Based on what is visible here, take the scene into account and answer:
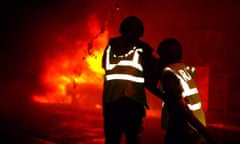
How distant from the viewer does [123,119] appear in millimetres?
5055

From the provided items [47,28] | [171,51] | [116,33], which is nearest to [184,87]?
[171,51]

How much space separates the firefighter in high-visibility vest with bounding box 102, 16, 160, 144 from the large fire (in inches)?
544

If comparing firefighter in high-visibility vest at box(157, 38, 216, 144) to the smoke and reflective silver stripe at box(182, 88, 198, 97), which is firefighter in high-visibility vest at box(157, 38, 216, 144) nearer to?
reflective silver stripe at box(182, 88, 198, 97)

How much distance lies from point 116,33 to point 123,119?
14.8 m

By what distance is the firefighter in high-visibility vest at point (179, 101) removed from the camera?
4180 millimetres

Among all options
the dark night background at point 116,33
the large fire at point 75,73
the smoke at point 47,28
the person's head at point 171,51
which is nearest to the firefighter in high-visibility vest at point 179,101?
the person's head at point 171,51

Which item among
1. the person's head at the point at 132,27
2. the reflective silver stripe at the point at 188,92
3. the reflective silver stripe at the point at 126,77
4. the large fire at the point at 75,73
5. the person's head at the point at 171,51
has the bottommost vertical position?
the large fire at the point at 75,73

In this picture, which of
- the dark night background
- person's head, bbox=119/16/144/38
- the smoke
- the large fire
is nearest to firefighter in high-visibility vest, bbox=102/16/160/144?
person's head, bbox=119/16/144/38

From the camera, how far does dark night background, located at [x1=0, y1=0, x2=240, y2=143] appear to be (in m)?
16.2

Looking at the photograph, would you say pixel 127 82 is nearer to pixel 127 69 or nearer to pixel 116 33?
pixel 127 69

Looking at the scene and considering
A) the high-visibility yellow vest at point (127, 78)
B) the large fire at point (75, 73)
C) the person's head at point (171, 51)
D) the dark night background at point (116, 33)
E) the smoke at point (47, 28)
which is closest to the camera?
the person's head at point (171, 51)

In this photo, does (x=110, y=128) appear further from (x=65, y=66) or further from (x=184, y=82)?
(x=65, y=66)

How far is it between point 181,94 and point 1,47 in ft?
56.2

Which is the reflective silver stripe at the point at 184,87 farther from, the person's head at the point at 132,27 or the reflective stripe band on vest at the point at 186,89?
the person's head at the point at 132,27
